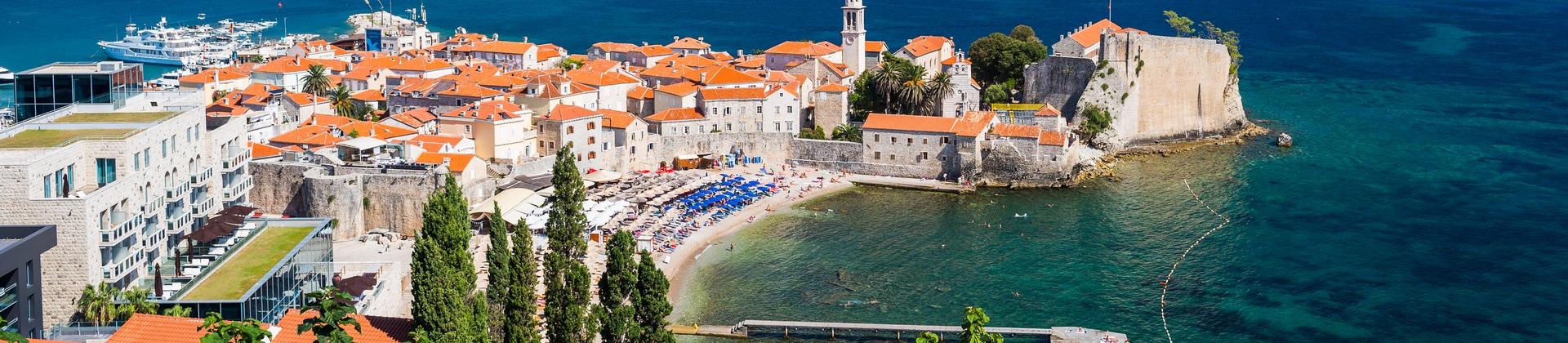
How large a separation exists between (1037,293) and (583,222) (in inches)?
616

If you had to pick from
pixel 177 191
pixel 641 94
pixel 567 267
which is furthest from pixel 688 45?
pixel 177 191

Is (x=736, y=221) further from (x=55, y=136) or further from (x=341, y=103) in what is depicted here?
(x=55, y=136)

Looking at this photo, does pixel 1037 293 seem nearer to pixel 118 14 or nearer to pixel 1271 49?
pixel 1271 49

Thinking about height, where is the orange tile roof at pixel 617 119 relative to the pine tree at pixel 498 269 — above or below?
above

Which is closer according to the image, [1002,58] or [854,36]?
[854,36]

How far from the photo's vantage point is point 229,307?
1323 inches

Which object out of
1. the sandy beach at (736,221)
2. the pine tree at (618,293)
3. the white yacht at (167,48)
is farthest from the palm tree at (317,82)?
the white yacht at (167,48)

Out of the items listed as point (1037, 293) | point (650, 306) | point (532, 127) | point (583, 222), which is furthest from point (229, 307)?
point (532, 127)

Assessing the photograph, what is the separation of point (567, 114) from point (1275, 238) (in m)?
29.4

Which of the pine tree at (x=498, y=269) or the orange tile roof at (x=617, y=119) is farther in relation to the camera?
the orange tile roof at (x=617, y=119)

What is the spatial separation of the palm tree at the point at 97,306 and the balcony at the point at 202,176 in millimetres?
7418

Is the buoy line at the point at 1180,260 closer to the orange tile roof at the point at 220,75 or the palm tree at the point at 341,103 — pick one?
the palm tree at the point at 341,103

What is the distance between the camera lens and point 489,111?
203 feet

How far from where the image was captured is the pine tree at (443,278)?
32.8 meters
